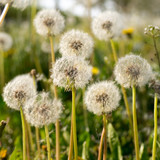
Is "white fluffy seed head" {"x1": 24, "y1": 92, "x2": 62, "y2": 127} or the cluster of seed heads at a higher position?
the cluster of seed heads

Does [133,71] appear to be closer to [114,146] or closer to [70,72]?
[70,72]

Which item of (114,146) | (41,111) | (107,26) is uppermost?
(107,26)

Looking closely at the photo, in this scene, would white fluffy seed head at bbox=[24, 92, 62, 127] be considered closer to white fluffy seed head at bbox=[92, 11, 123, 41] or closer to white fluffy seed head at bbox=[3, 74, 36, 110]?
white fluffy seed head at bbox=[3, 74, 36, 110]

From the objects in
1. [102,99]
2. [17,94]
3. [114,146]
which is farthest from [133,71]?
[114,146]

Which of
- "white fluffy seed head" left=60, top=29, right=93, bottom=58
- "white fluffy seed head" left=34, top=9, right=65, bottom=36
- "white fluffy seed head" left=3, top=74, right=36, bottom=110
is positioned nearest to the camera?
"white fluffy seed head" left=3, top=74, right=36, bottom=110

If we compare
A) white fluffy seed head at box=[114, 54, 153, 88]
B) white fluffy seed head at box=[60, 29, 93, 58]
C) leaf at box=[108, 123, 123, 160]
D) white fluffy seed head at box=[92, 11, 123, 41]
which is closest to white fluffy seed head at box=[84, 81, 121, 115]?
white fluffy seed head at box=[114, 54, 153, 88]

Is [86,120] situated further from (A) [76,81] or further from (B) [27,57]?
(B) [27,57]
